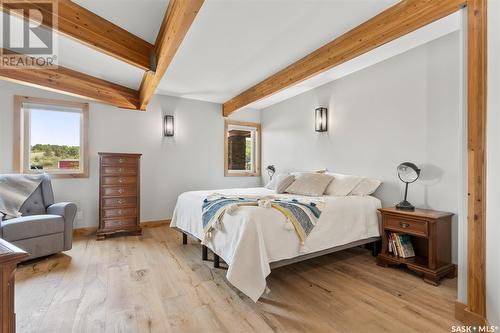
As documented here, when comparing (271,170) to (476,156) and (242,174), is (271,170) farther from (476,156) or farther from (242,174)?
(476,156)

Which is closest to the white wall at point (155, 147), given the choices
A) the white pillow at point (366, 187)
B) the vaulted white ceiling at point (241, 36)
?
the vaulted white ceiling at point (241, 36)

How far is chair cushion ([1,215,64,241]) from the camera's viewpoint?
102 inches

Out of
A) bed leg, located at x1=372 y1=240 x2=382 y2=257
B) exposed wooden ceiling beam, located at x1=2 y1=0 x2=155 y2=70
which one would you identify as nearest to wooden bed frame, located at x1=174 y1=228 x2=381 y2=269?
bed leg, located at x1=372 y1=240 x2=382 y2=257

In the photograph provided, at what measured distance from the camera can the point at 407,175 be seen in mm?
2842

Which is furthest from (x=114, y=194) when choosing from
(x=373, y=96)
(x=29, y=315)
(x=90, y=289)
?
(x=373, y=96)

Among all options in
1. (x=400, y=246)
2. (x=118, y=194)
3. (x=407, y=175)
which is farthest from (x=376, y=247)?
(x=118, y=194)

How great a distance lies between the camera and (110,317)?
1.76 m

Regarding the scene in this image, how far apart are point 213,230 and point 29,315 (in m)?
1.48

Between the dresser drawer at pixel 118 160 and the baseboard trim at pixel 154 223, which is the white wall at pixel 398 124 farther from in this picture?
the dresser drawer at pixel 118 160

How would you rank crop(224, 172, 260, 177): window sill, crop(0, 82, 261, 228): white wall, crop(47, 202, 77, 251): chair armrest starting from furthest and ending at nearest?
1. crop(224, 172, 260, 177): window sill
2. crop(0, 82, 261, 228): white wall
3. crop(47, 202, 77, 251): chair armrest

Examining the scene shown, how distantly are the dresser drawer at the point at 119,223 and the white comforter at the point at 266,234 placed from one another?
1.42 metres

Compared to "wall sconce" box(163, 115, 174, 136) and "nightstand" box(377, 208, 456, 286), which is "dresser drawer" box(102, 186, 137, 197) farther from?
"nightstand" box(377, 208, 456, 286)

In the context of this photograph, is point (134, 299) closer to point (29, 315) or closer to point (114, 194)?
point (29, 315)

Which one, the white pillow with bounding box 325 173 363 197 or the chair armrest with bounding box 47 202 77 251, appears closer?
the chair armrest with bounding box 47 202 77 251
